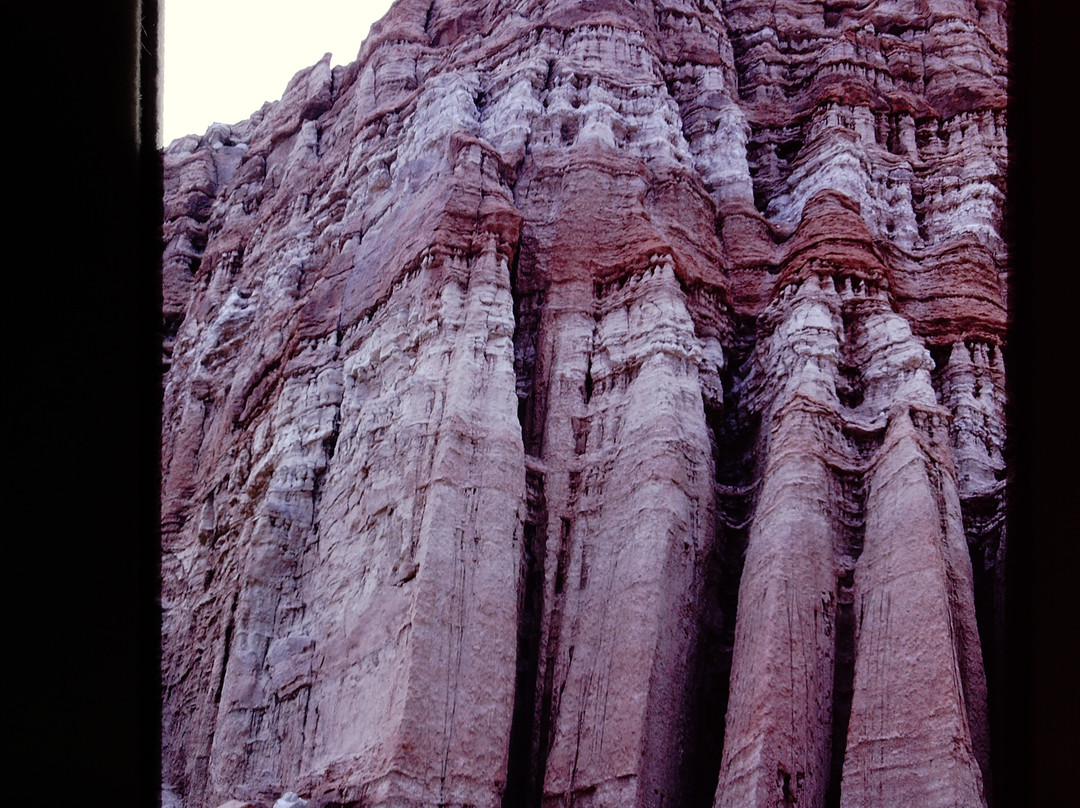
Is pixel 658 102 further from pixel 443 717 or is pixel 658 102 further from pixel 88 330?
pixel 88 330

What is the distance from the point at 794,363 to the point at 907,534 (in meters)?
4.00

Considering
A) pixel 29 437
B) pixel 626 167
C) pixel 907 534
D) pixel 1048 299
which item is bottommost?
pixel 29 437

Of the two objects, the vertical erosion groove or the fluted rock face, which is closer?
the fluted rock face

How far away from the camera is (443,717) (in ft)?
47.1

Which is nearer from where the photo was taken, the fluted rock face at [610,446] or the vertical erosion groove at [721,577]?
the fluted rock face at [610,446]

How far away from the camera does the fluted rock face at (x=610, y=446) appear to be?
47.3 ft

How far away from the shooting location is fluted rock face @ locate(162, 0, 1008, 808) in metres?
14.4

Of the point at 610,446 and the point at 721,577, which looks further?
the point at 610,446

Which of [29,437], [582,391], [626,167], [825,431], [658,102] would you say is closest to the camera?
[29,437]

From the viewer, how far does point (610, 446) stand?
17.5m

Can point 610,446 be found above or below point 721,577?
above

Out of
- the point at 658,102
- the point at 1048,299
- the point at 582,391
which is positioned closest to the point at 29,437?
the point at 1048,299

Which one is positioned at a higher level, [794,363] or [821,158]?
[821,158]

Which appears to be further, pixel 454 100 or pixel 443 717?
pixel 454 100
